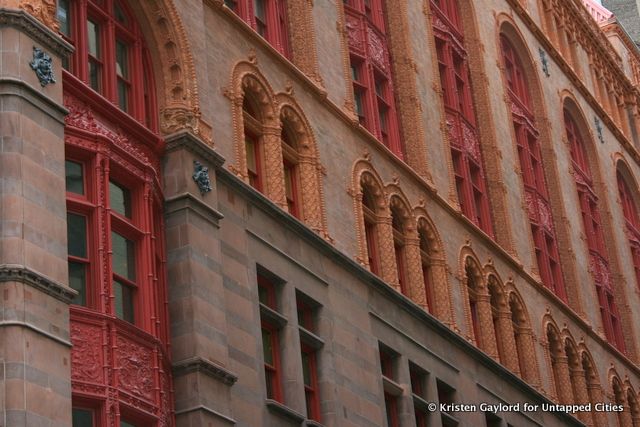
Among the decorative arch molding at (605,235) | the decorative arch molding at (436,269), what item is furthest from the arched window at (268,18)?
the decorative arch molding at (605,235)

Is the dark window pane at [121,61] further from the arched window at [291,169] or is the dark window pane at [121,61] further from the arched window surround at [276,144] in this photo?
the arched window at [291,169]

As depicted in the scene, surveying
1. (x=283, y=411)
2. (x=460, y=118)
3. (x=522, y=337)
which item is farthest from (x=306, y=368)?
(x=460, y=118)

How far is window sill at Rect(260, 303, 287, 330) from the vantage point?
32.2 meters

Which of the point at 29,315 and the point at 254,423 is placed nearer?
the point at 29,315

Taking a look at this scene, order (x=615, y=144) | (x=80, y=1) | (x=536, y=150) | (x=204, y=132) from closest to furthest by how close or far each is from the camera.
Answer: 1. (x=80, y=1)
2. (x=204, y=132)
3. (x=536, y=150)
4. (x=615, y=144)

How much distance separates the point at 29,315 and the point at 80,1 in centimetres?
860

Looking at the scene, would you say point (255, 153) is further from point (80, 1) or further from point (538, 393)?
point (538, 393)

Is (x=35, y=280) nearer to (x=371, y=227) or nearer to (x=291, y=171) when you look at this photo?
(x=291, y=171)

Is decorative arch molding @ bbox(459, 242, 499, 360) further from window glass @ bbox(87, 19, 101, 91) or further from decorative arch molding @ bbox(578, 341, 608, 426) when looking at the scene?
window glass @ bbox(87, 19, 101, 91)

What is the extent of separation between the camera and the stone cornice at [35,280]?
2312 cm

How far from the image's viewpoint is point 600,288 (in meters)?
59.9

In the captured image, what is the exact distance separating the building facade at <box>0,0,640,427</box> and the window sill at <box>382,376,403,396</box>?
9 cm

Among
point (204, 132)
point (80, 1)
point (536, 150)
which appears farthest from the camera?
point (536, 150)

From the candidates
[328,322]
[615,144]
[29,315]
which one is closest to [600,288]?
[615,144]
